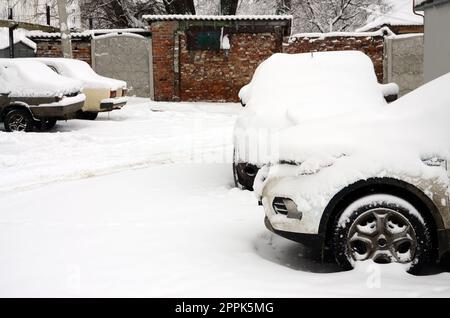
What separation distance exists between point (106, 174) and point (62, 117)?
18.0 feet

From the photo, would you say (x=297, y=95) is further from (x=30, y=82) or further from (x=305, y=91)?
(x=30, y=82)

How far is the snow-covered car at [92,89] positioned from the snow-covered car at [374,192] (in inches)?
479

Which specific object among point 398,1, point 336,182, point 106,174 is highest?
point 398,1

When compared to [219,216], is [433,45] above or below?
above

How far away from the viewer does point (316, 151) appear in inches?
184

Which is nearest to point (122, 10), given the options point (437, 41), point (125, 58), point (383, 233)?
point (125, 58)

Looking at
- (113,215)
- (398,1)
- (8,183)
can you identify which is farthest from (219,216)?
(398,1)

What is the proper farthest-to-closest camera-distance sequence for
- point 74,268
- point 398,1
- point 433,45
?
point 398,1 < point 433,45 < point 74,268

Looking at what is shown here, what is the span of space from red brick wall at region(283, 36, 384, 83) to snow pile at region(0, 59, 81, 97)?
9606 mm

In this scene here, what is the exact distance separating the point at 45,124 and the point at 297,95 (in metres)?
8.41

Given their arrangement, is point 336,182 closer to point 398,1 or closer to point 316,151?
point 316,151

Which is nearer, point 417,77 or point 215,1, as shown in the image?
point 417,77

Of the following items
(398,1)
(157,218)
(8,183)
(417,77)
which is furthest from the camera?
(398,1)

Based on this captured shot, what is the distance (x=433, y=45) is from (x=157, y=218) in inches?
346
